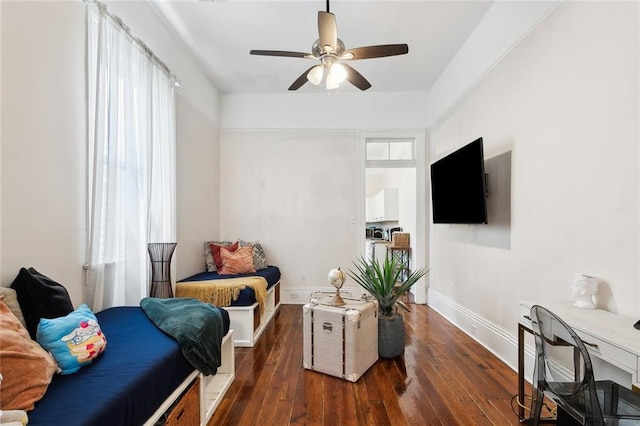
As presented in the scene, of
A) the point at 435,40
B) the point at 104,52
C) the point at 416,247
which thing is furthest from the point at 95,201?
the point at 416,247

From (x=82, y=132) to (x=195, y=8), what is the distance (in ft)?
5.40

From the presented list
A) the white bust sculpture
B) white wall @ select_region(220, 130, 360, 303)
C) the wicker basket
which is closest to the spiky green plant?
the white bust sculpture

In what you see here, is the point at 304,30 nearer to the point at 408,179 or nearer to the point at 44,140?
the point at 44,140

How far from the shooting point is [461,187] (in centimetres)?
327

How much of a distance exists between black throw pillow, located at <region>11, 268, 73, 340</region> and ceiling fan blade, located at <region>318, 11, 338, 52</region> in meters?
2.28

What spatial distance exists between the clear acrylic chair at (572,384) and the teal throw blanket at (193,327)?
1799 mm

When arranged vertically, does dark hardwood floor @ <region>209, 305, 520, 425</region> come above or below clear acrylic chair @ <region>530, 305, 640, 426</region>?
below

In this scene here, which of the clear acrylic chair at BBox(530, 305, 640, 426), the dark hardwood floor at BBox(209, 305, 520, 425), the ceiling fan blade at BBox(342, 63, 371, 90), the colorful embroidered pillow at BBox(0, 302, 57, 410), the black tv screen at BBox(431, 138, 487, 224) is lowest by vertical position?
the dark hardwood floor at BBox(209, 305, 520, 425)

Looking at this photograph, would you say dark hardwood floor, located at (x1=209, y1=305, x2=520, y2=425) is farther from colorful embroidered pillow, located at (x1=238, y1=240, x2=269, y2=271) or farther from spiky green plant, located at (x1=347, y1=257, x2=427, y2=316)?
colorful embroidered pillow, located at (x1=238, y1=240, x2=269, y2=271)

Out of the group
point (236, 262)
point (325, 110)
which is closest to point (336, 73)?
point (325, 110)

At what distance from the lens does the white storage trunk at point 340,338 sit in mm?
2416

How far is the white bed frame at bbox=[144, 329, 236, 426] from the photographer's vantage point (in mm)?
1512

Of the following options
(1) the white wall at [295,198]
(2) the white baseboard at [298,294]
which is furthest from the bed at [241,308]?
(1) the white wall at [295,198]

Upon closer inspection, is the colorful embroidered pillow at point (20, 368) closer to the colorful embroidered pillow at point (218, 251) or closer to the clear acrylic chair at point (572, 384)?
the clear acrylic chair at point (572, 384)
